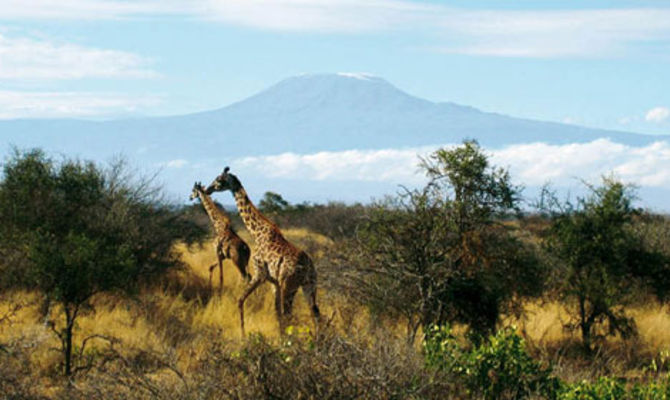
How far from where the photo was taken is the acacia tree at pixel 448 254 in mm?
11047

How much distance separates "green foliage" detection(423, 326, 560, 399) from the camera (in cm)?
866

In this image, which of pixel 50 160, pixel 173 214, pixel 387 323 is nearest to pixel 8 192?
pixel 50 160

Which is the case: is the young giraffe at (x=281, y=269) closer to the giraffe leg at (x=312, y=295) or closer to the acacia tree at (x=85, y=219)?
the giraffe leg at (x=312, y=295)

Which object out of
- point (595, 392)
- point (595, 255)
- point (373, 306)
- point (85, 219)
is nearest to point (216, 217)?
point (85, 219)

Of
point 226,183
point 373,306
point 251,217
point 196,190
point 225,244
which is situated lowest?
point 373,306

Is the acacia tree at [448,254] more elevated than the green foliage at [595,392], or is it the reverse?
the acacia tree at [448,254]

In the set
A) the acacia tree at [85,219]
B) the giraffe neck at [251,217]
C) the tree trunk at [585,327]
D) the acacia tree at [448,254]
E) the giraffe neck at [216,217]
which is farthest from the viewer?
the giraffe neck at [216,217]

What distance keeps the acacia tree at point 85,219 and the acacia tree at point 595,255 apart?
5931 mm

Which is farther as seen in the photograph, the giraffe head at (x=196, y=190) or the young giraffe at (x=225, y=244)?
the giraffe head at (x=196, y=190)

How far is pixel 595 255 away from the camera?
42.9ft

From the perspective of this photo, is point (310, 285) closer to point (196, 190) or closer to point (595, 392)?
point (196, 190)

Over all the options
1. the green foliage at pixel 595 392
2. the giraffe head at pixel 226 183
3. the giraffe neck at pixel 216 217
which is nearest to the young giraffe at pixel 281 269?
the giraffe head at pixel 226 183

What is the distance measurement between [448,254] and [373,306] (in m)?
1.11

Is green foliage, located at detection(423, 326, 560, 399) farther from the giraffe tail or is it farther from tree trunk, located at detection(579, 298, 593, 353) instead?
tree trunk, located at detection(579, 298, 593, 353)
